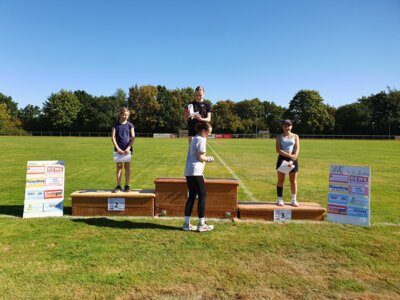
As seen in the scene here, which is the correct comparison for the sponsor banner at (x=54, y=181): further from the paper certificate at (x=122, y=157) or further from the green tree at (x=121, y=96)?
the green tree at (x=121, y=96)

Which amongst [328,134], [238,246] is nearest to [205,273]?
[238,246]

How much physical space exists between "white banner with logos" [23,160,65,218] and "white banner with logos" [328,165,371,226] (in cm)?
543

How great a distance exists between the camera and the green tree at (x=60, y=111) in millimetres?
85375

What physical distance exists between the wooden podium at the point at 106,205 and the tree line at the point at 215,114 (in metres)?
76.4

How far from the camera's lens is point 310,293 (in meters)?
3.51

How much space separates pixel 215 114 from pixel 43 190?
84.1 metres

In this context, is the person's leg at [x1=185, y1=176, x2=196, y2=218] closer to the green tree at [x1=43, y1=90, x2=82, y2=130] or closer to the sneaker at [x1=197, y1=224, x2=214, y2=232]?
the sneaker at [x1=197, y1=224, x2=214, y2=232]

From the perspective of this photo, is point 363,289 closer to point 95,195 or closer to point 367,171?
point 367,171

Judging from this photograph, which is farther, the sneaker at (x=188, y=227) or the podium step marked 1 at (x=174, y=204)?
the podium step marked 1 at (x=174, y=204)

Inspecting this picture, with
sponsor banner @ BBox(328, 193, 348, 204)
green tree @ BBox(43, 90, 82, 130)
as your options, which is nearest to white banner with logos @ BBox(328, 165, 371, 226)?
sponsor banner @ BBox(328, 193, 348, 204)

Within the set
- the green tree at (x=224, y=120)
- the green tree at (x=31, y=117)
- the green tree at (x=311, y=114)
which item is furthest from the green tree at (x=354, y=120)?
the green tree at (x=31, y=117)

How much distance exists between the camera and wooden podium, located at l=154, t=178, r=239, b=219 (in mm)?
6234

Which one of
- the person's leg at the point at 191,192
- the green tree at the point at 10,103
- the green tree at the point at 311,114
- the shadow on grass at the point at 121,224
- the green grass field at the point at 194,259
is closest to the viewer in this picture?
the green grass field at the point at 194,259

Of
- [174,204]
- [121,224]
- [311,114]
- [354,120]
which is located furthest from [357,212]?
[354,120]
